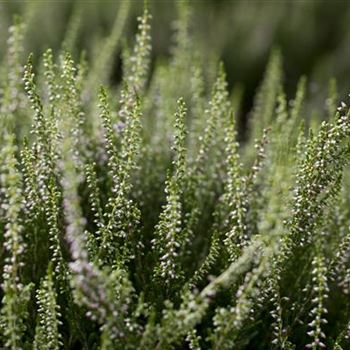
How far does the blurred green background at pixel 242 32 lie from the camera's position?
187 inches

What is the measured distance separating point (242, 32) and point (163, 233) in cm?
322

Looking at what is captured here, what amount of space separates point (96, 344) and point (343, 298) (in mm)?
904

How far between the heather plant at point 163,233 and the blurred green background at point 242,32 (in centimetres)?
198

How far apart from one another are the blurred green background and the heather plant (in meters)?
1.98

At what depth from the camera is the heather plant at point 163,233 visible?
1.71 metres

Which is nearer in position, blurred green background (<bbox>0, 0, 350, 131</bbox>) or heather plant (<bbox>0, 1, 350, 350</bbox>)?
heather plant (<bbox>0, 1, 350, 350</bbox>)

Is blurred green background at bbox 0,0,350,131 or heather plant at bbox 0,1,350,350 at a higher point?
blurred green background at bbox 0,0,350,131

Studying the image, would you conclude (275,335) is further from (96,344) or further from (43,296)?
(43,296)

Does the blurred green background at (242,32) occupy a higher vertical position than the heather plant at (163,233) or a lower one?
higher

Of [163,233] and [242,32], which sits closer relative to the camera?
[163,233]

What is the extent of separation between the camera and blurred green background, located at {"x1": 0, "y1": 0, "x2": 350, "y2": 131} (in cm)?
474

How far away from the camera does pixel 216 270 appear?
7.32 feet

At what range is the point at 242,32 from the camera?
16.2 ft

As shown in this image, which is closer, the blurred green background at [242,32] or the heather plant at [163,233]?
the heather plant at [163,233]
